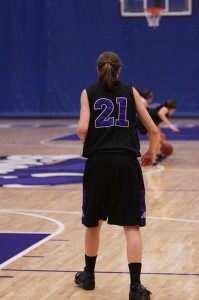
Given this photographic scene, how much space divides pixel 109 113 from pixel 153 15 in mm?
16539

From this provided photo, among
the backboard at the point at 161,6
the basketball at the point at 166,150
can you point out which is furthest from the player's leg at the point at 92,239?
the backboard at the point at 161,6

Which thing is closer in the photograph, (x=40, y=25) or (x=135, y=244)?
(x=135, y=244)

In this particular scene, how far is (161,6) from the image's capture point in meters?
22.3

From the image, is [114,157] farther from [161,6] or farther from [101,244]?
[161,6]

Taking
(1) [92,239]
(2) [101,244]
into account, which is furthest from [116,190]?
(2) [101,244]

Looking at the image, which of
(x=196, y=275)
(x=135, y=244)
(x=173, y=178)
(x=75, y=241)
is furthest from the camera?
(x=173, y=178)

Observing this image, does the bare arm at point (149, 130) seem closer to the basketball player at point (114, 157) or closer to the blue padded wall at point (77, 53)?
the basketball player at point (114, 157)

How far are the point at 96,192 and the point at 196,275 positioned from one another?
1.23m

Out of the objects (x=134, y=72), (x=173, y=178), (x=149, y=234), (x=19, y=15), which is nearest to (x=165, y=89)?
(x=134, y=72)

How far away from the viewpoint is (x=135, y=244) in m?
5.82

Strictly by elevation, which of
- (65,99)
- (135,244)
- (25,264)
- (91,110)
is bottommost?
(65,99)

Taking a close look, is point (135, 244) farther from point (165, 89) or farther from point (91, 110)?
point (165, 89)

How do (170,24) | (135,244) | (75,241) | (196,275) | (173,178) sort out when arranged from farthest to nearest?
1. (170,24)
2. (173,178)
3. (75,241)
4. (196,275)
5. (135,244)

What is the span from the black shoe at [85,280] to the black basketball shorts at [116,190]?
1.63 ft
